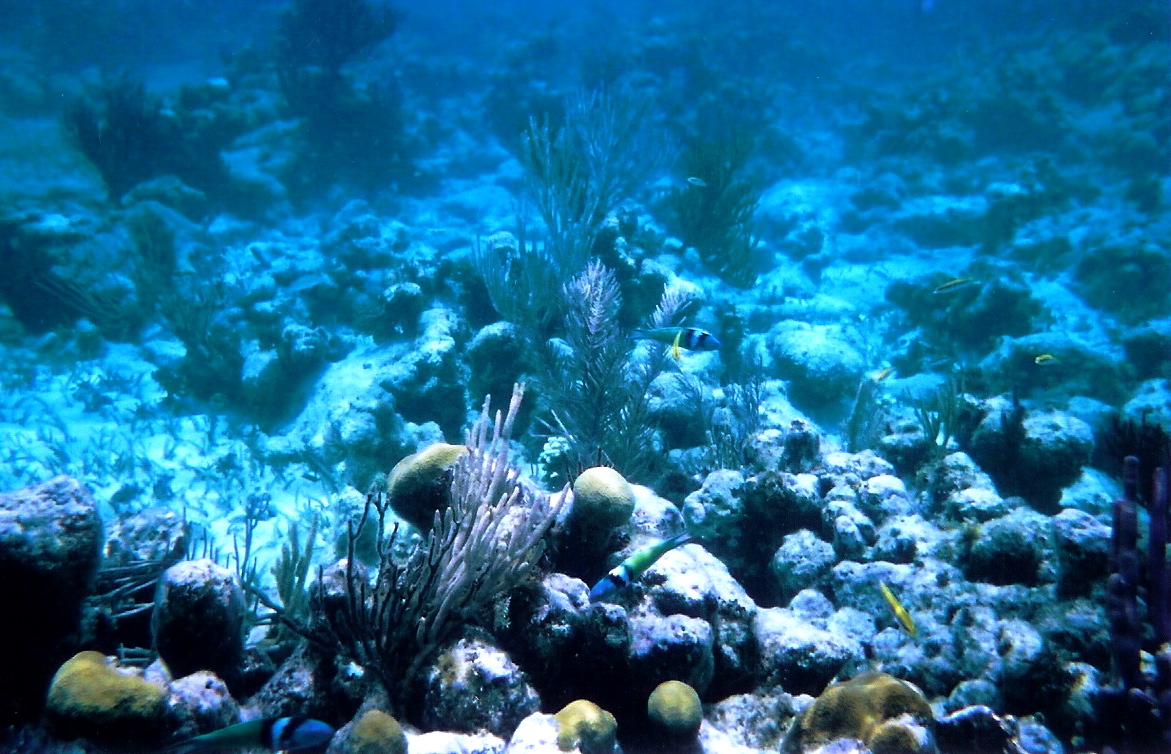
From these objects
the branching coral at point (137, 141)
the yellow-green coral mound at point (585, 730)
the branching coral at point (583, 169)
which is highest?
the branching coral at point (137, 141)

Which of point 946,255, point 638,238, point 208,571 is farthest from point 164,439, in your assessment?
point 946,255

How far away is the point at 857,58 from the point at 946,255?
17699mm

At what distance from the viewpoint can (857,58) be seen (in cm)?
2606

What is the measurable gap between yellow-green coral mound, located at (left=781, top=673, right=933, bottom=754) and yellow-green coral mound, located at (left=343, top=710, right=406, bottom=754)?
1.61 m

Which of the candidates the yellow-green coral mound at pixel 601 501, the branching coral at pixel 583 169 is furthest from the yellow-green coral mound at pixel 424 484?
the branching coral at pixel 583 169

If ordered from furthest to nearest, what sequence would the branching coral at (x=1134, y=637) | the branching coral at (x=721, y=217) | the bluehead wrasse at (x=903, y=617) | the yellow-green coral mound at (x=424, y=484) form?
1. the branching coral at (x=721, y=217)
2. the yellow-green coral mound at (x=424, y=484)
3. the bluehead wrasse at (x=903, y=617)
4. the branching coral at (x=1134, y=637)

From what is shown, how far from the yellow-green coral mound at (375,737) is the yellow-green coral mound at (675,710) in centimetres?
108

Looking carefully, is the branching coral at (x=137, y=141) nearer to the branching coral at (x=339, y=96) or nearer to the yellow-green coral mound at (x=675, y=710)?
the branching coral at (x=339, y=96)

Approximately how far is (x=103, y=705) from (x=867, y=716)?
9.10 ft

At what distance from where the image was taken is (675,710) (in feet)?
7.97

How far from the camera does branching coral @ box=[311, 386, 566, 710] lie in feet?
7.75

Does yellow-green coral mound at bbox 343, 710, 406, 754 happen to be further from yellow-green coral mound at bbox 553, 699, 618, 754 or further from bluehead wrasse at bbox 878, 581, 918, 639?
bluehead wrasse at bbox 878, 581, 918, 639

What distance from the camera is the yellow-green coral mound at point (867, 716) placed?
2.06 meters

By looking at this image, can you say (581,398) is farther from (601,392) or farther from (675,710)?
(675,710)
